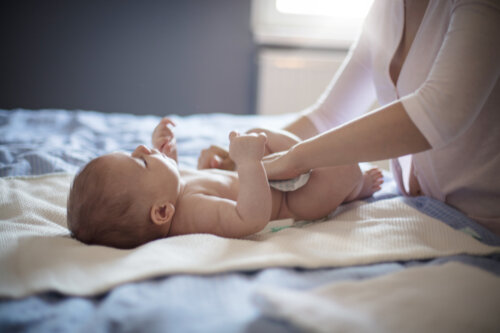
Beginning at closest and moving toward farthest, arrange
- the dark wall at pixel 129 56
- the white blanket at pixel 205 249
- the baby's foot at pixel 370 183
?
the white blanket at pixel 205 249 < the baby's foot at pixel 370 183 < the dark wall at pixel 129 56

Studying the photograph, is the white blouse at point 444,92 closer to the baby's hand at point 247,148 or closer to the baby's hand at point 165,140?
the baby's hand at point 247,148

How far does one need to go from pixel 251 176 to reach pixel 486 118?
0.50 m

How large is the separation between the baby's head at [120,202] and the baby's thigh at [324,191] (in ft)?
1.02

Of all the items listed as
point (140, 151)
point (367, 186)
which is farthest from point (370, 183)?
point (140, 151)

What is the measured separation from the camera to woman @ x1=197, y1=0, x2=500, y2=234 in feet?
1.90

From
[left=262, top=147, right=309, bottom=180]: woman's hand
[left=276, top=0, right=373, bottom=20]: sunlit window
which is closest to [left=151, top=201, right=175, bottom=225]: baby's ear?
[left=262, top=147, right=309, bottom=180]: woman's hand

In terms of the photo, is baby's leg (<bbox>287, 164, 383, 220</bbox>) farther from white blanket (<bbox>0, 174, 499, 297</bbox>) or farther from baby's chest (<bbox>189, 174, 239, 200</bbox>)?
baby's chest (<bbox>189, 174, 239, 200</bbox>)

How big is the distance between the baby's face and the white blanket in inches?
6.4

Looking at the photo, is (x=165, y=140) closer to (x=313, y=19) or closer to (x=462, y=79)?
(x=462, y=79)

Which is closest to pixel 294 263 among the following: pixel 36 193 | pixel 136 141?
pixel 36 193

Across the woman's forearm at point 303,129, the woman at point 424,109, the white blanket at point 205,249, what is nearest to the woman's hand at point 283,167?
the woman at point 424,109

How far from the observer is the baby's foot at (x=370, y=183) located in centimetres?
95

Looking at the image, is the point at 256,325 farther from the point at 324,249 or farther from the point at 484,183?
the point at 484,183

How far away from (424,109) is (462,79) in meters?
0.07
